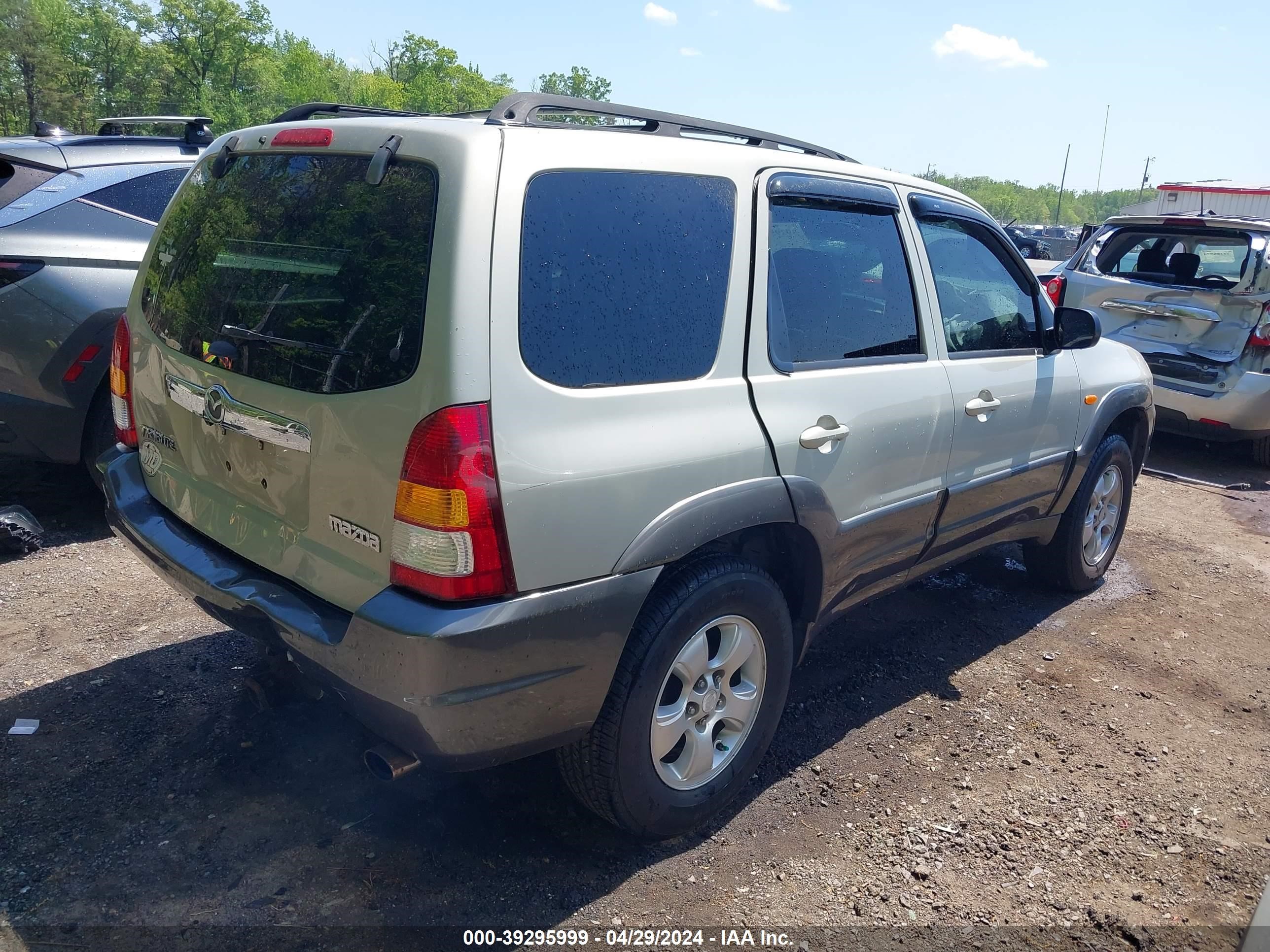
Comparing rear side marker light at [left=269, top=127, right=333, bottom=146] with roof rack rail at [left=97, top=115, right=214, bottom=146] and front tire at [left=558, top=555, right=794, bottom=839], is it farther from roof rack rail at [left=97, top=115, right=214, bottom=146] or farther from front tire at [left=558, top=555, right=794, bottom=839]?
roof rack rail at [left=97, top=115, right=214, bottom=146]

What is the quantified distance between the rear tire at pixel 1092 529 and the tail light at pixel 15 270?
4917 mm

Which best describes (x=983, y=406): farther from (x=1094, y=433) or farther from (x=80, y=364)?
(x=80, y=364)

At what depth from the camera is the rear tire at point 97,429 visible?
448cm

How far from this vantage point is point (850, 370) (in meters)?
2.91

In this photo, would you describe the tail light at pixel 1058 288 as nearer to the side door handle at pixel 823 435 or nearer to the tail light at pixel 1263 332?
the tail light at pixel 1263 332

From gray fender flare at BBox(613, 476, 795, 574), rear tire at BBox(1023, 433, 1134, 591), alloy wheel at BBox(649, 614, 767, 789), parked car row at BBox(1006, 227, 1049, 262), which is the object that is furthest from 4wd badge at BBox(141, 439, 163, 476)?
rear tire at BBox(1023, 433, 1134, 591)

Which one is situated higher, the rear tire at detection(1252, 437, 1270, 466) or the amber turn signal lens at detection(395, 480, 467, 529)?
the amber turn signal lens at detection(395, 480, 467, 529)

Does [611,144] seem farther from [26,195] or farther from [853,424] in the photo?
[26,195]

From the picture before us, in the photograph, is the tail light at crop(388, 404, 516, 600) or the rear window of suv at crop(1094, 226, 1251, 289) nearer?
the tail light at crop(388, 404, 516, 600)

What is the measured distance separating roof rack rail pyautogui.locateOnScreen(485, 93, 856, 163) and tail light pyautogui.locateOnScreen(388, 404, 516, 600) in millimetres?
768

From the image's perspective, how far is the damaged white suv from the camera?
6910mm

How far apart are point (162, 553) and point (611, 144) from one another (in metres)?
1.71

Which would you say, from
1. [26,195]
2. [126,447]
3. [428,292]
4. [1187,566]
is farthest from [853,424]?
[26,195]

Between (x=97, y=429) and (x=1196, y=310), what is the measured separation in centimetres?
753
